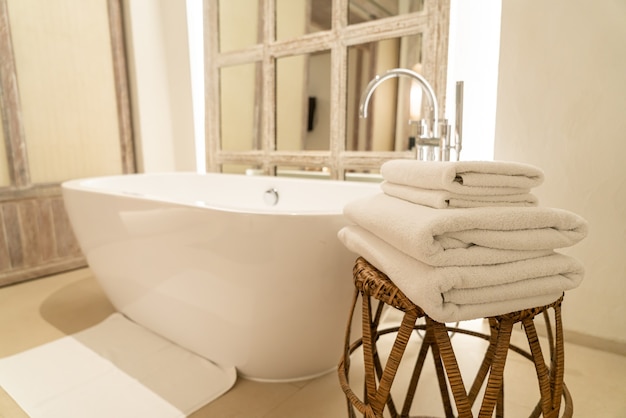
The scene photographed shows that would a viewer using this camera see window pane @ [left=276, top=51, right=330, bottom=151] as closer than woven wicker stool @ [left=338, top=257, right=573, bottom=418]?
No

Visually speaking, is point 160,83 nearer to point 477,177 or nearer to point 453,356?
point 477,177

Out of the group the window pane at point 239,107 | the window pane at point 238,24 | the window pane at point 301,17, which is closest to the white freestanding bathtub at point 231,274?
the window pane at point 239,107

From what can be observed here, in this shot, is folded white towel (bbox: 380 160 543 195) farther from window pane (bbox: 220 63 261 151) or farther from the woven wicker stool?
window pane (bbox: 220 63 261 151)

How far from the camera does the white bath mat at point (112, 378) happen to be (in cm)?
107

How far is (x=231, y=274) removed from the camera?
3.43ft

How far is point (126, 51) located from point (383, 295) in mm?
2671

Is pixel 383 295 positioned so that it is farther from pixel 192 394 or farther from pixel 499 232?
pixel 192 394

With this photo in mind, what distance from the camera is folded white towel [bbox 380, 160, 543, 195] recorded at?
1.93ft

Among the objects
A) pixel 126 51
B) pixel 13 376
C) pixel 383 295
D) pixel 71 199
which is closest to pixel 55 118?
pixel 126 51

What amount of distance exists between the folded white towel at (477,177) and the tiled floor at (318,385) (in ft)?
2.44

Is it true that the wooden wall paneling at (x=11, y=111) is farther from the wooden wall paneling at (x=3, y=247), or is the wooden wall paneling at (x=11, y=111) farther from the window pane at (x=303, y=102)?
the window pane at (x=303, y=102)

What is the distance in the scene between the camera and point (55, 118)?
2244mm

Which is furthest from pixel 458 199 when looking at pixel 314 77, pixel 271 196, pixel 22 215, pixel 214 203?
pixel 22 215

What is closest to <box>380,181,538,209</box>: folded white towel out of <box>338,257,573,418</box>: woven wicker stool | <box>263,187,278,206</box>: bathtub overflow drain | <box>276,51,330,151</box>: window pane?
<box>338,257,573,418</box>: woven wicker stool
